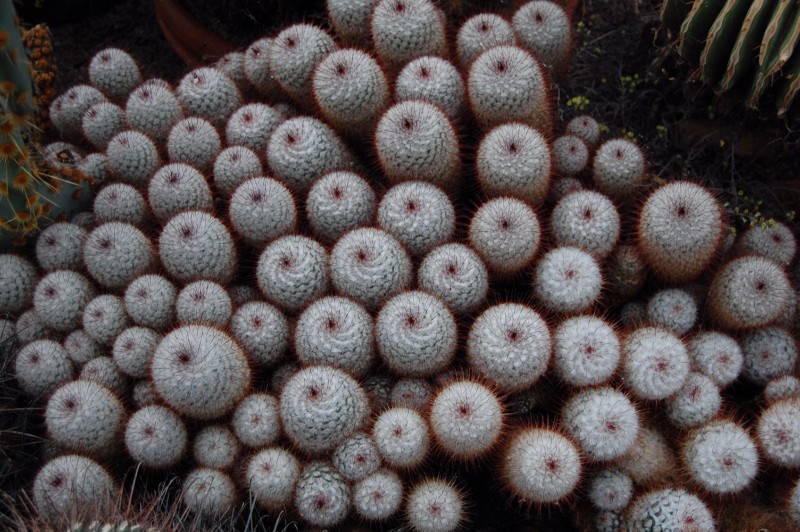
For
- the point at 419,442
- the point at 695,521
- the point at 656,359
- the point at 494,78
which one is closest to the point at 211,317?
the point at 419,442

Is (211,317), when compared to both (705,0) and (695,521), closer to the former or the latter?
(695,521)

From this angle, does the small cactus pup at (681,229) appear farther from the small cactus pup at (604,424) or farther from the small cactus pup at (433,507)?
the small cactus pup at (433,507)

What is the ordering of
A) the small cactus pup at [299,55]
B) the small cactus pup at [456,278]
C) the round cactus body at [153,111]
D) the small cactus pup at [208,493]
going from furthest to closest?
the round cactus body at [153,111] < the small cactus pup at [299,55] < the small cactus pup at [456,278] < the small cactus pup at [208,493]

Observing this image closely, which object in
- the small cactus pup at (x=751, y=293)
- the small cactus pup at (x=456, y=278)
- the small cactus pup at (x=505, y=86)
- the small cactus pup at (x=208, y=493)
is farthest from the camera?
the small cactus pup at (x=505, y=86)

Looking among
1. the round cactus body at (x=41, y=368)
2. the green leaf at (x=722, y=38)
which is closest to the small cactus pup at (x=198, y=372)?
the round cactus body at (x=41, y=368)

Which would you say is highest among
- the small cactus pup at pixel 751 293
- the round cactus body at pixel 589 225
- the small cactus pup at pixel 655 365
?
the round cactus body at pixel 589 225
